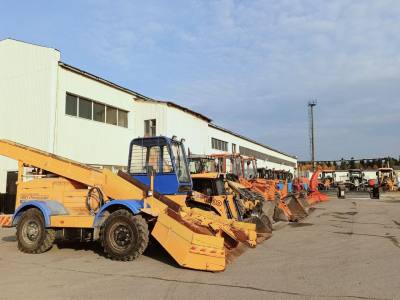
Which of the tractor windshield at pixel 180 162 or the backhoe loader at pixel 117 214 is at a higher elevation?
the tractor windshield at pixel 180 162

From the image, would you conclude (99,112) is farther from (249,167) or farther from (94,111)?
(249,167)

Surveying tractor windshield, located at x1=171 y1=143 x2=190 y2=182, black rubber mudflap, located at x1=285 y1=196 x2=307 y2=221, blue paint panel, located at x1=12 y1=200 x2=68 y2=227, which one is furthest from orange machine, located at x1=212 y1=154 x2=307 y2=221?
blue paint panel, located at x1=12 y1=200 x2=68 y2=227

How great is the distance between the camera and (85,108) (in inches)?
865

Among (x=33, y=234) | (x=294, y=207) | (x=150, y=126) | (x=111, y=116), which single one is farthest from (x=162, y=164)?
(x=150, y=126)

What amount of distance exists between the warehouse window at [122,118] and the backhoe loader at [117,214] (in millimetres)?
13485

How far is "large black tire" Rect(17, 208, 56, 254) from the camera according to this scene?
Answer: 10.5 meters

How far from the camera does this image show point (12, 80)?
69.2 ft

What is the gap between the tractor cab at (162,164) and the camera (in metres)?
11.1

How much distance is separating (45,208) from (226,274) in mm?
4919

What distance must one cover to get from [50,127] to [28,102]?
6.20 feet

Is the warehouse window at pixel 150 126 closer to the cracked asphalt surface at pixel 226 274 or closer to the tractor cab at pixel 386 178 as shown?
the cracked asphalt surface at pixel 226 274

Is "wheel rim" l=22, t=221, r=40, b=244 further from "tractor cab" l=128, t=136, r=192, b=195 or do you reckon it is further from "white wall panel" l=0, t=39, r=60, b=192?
"white wall panel" l=0, t=39, r=60, b=192

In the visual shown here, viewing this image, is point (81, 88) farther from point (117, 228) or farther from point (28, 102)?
point (117, 228)

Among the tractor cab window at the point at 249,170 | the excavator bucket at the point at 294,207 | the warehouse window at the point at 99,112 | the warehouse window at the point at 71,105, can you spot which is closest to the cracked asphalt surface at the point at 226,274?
the excavator bucket at the point at 294,207
